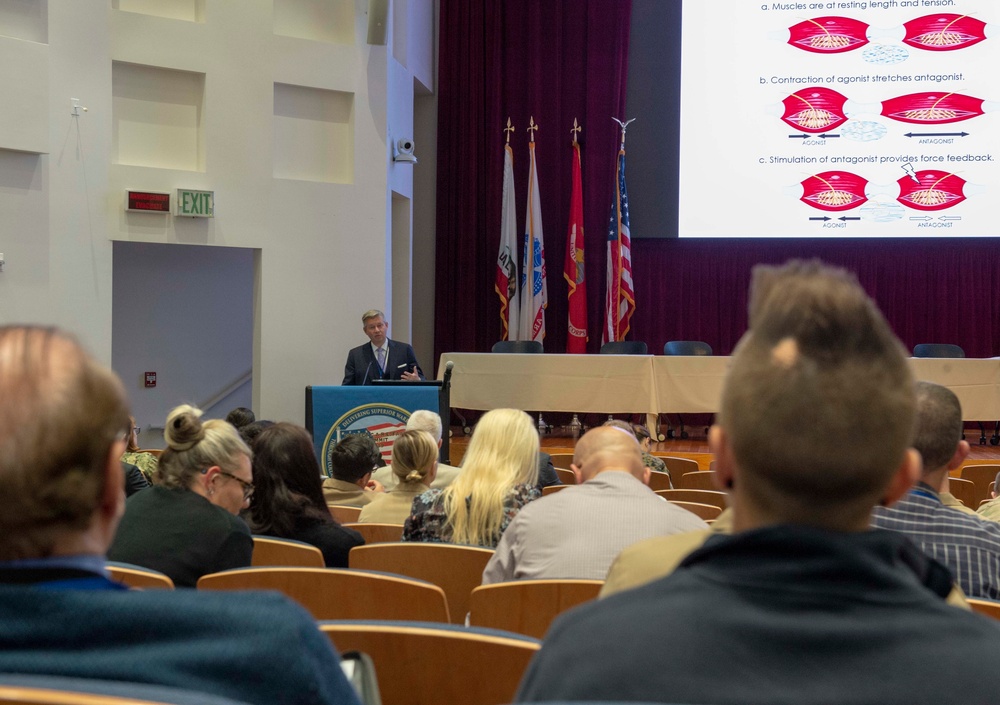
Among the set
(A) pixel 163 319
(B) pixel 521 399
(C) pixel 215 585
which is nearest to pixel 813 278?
(C) pixel 215 585

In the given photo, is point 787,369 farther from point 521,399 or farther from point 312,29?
point 312,29

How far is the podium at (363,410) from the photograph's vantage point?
571 centimetres

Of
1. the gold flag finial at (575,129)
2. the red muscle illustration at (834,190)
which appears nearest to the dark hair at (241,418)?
the gold flag finial at (575,129)

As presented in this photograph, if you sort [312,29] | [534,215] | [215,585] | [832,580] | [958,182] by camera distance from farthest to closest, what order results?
[534,215]
[958,182]
[312,29]
[215,585]
[832,580]

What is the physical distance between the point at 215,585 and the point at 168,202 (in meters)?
6.97

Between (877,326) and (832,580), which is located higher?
(877,326)

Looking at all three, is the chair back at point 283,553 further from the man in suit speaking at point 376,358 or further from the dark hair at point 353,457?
the man in suit speaking at point 376,358

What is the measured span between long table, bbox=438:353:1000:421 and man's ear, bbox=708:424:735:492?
7.25m

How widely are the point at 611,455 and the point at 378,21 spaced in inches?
285

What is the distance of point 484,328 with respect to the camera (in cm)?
1120

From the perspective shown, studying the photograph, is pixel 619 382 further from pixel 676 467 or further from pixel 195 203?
pixel 195 203

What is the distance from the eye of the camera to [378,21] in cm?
885

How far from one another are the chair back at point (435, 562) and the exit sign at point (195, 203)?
6.54 metres


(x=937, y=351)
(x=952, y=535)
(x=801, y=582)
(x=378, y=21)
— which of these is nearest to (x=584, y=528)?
(x=952, y=535)
